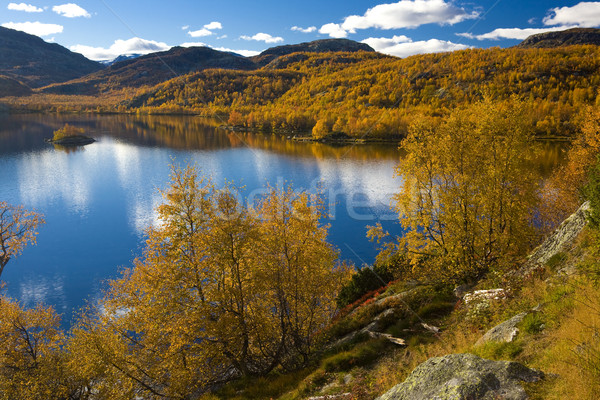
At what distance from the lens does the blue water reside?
3925 centimetres

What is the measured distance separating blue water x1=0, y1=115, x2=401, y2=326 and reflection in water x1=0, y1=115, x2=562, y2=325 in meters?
0.16

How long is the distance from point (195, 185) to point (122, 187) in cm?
5702

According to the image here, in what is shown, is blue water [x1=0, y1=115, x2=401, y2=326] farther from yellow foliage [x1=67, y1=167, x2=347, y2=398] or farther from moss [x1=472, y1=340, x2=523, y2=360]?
moss [x1=472, y1=340, x2=523, y2=360]

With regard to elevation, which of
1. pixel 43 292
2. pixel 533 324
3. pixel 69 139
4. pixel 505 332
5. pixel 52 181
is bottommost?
pixel 43 292

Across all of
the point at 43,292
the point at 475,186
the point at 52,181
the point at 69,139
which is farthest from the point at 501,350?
the point at 69,139

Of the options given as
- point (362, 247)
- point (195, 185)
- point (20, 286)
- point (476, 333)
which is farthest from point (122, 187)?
point (476, 333)

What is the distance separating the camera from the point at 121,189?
66.1m

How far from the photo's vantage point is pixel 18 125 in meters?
154

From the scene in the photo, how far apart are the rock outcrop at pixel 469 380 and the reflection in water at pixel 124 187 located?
14.8m

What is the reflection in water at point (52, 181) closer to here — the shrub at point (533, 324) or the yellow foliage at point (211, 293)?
the yellow foliage at point (211, 293)

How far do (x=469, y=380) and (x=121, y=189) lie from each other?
70223mm

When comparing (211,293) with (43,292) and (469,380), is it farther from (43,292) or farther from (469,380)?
(43,292)

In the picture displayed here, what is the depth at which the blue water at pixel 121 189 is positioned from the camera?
3925 cm

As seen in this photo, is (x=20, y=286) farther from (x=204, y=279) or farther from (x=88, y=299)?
(x=204, y=279)
